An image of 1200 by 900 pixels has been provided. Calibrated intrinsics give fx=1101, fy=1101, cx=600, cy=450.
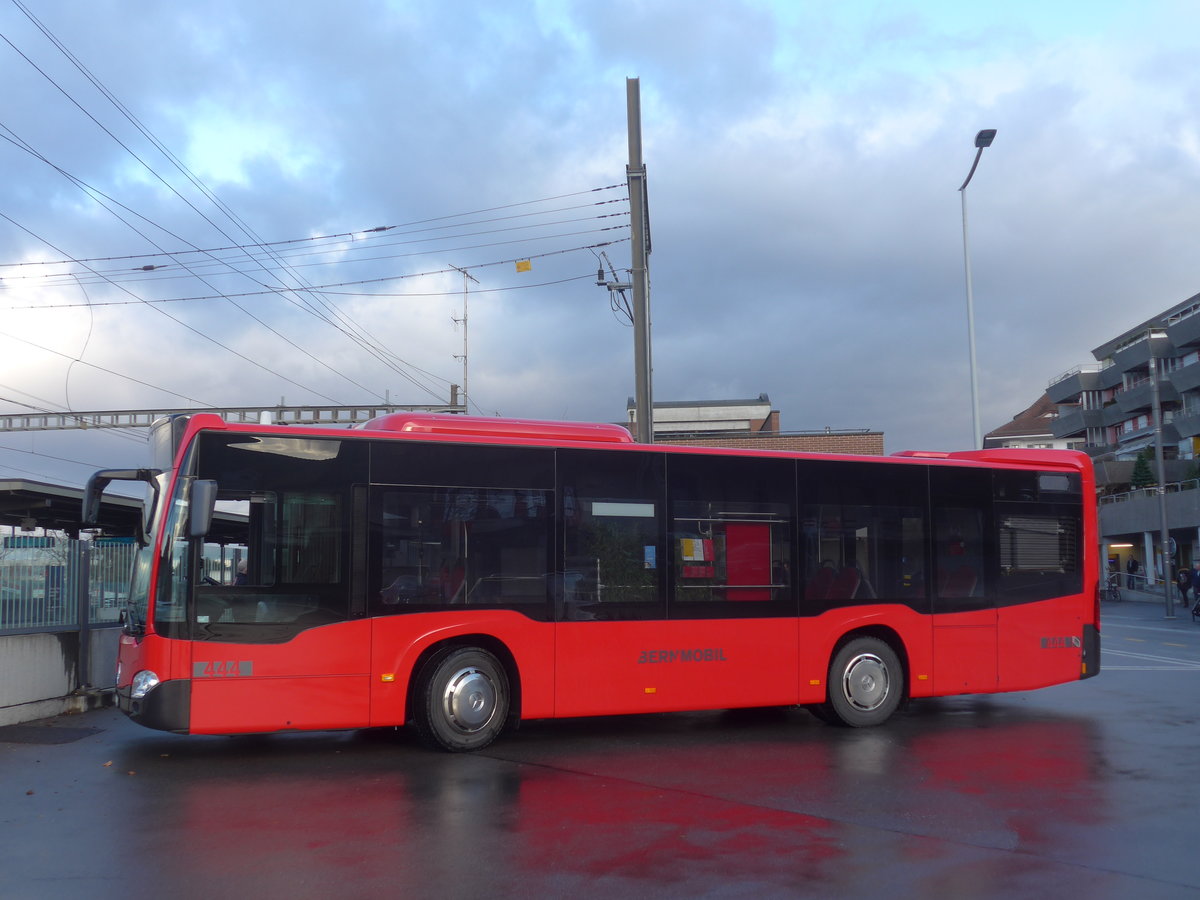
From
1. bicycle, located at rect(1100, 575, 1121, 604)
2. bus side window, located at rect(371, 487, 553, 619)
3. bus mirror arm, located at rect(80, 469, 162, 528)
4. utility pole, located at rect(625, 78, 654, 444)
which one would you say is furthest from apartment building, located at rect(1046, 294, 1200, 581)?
bus mirror arm, located at rect(80, 469, 162, 528)

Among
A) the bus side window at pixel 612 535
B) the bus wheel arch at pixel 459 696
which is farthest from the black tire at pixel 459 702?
the bus side window at pixel 612 535

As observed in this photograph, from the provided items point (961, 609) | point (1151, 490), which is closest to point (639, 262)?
point (961, 609)

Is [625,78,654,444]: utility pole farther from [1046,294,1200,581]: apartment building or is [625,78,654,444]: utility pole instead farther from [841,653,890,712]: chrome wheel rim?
[1046,294,1200,581]: apartment building

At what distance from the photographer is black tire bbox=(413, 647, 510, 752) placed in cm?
1010

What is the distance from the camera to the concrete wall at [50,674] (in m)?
12.2

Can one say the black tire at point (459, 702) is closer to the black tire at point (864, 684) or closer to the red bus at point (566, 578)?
the red bus at point (566, 578)

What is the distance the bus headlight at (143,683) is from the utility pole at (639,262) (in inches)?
422

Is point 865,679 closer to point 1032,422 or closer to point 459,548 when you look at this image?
point 459,548

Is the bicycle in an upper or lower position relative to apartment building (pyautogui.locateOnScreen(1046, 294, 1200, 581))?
lower

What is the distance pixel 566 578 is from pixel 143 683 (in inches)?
152

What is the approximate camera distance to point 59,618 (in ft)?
43.5

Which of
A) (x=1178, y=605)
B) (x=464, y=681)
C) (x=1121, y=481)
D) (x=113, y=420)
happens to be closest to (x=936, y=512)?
(x=464, y=681)

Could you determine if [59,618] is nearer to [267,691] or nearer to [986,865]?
[267,691]

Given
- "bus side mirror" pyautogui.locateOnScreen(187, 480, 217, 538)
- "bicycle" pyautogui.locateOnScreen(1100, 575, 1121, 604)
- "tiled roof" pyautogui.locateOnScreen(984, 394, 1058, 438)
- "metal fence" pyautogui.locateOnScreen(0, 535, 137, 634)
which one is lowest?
"bicycle" pyautogui.locateOnScreen(1100, 575, 1121, 604)
